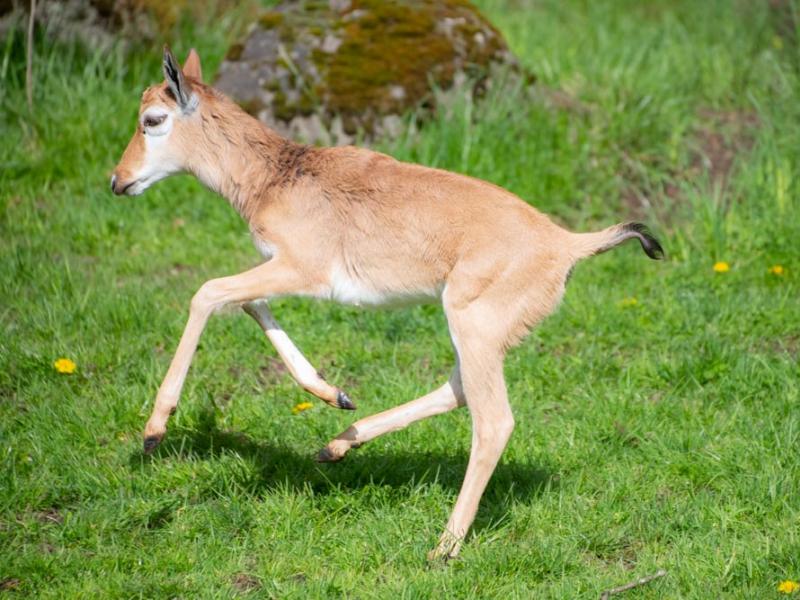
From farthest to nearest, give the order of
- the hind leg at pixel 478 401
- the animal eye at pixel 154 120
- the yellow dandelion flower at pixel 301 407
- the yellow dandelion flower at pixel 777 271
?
the yellow dandelion flower at pixel 777 271 < the yellow dandelion flower at pixel 301 407 < the animal eye at pixel 154 120 < the hind leg at pixel 478 401

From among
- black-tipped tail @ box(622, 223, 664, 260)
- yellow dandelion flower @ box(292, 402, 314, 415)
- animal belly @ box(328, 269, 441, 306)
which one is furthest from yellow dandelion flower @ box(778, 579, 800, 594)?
yellow dandelion flower @ box(292, 402, 314, 415)

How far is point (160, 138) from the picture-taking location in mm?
5262

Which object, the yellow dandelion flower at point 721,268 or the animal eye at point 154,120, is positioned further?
the yellow dandelion flower at point 721,268

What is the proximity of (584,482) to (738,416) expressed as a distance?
1028 millimetres

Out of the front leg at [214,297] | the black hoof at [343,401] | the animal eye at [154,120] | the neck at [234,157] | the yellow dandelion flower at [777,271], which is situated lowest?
the yellow dandelion flower at [777,271]

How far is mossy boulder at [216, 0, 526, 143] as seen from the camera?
850 centimetres

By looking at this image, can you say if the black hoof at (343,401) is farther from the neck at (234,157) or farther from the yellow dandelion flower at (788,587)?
the yellow dandelion flower at (788,587)

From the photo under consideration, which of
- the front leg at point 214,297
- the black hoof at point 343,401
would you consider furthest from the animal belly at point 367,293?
the black hoof at point 343,401

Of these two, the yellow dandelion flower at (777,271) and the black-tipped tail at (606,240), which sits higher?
the black-tipped tail at (606,240)

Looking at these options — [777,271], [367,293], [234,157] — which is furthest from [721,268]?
[234,157]

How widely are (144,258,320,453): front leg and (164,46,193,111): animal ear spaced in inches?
37.0

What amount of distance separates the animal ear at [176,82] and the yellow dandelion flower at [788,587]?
335cm

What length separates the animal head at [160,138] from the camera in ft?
17.2

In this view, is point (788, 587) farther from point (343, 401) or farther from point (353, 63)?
point (353, 63)
